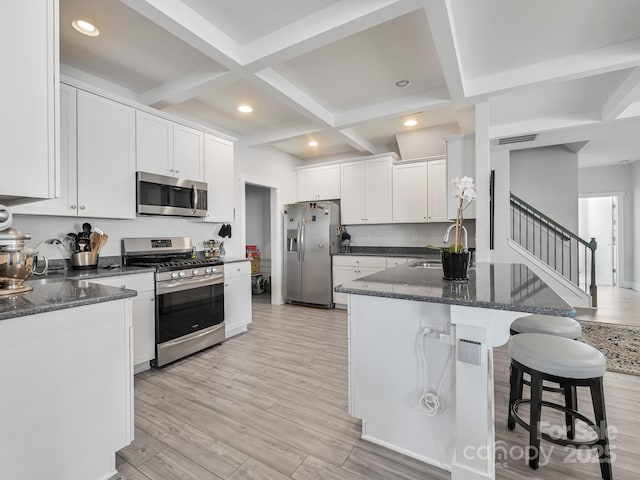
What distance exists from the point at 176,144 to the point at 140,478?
2.87 metres

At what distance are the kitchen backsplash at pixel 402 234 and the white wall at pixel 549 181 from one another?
74.3 inches

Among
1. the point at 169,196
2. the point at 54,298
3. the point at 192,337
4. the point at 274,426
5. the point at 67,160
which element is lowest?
the point at 274,426

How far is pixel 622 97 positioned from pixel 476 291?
3.37m

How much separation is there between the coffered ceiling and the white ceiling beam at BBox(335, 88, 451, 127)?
0.01 metres

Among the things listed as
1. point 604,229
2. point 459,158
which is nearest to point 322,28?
point 459,158

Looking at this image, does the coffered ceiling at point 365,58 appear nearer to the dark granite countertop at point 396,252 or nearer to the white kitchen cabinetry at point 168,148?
the white kitchen cabinetry at point 168,148

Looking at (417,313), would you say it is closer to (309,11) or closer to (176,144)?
(309,11)

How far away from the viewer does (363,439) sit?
1738mm

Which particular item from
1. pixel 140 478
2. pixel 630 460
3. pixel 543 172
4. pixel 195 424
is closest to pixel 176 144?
pixel 195 424

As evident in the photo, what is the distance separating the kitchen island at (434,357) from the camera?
4.32 feet

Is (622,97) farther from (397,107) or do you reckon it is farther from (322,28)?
(322,28)

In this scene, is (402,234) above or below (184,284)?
above

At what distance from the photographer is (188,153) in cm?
333

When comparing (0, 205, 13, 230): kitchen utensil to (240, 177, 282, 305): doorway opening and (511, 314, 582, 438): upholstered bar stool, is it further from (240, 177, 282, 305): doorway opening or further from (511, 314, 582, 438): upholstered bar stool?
(240, 177, 282, 305): doorway opening
